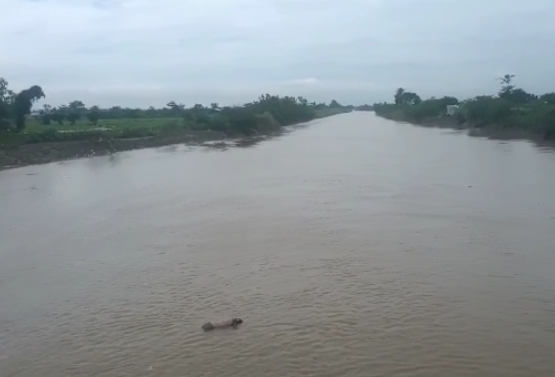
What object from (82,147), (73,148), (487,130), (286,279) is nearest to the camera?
(286,279)

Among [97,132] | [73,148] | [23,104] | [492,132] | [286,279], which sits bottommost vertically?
[286,279]

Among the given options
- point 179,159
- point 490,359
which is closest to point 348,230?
point 490,359

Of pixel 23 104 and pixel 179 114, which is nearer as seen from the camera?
pixel 23 104

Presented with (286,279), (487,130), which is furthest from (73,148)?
(487,130)

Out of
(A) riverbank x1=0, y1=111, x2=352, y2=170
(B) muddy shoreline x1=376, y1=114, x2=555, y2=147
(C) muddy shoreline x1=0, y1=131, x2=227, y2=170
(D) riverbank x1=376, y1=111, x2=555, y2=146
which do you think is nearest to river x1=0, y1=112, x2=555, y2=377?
(C) muddy shoreline x1=0, y1=131, x2=227, y2=170

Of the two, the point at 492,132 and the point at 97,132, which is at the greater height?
the point at 97,132

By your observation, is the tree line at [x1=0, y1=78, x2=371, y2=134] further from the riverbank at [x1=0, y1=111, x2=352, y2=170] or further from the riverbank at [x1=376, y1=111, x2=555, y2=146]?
the riverbank at [x1=376, y1=111, x2=555, y2=146]

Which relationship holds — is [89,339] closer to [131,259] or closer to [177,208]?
[131,259]

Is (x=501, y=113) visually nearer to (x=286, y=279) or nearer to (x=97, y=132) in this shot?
(x=97, y=132)
